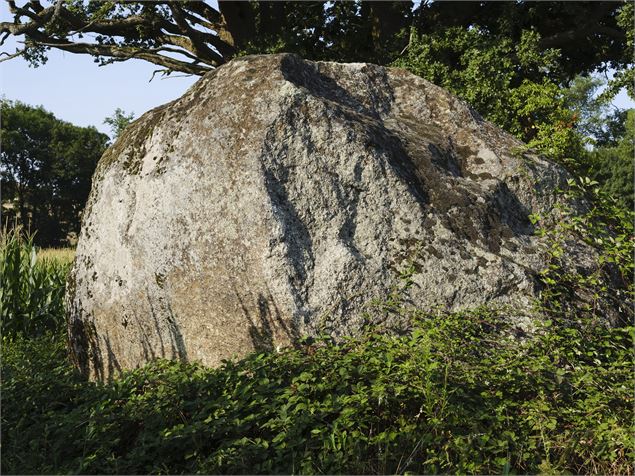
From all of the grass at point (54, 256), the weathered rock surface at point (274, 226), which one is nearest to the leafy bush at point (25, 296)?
the grass at point (54, 256)

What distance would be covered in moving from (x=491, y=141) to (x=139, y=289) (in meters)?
3.77

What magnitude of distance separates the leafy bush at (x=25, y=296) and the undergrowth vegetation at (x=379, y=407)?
9.80 feet

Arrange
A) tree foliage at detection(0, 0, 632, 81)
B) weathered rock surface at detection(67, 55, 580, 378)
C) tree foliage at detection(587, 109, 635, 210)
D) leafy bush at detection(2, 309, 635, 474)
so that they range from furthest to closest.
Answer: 1. tree foliage at detection(587, 109, 635, 210)
2. tree foliage at detection(0, 0, 632, 81)
3. weathered rock surface at detection(67, 55, 580, 378)
4. leafy bush at detection(2, 309, 635, 474)

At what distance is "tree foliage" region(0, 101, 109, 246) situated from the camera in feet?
115

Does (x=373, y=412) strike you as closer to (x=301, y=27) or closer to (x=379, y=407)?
(x=379, y=407)

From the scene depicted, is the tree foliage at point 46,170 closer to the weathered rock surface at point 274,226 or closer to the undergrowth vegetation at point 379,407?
the weathered rock surface at point 274,226

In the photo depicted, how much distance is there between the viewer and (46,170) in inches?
1443

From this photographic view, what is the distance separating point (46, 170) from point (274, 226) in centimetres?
3512

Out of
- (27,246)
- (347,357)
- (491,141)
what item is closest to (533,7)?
(491,141)

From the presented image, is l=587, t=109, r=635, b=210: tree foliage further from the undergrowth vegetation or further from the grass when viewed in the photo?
the undergrowth vegetation

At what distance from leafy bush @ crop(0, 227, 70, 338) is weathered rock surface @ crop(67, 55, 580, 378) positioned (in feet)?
7.53

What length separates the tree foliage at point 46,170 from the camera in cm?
3506

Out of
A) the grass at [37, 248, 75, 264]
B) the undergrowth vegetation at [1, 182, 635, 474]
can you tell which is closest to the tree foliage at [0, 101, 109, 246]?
the grass at [37, 248, 75, 264]

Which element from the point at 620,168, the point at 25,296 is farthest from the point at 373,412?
the point at 620,168
